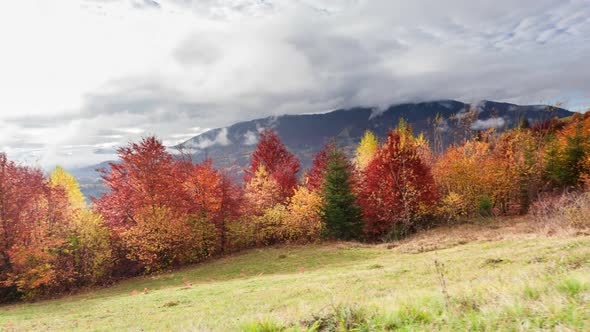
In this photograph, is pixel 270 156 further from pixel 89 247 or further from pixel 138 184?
pixel 89 247

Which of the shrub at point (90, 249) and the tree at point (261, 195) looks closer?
the shrub at point (90, 249)

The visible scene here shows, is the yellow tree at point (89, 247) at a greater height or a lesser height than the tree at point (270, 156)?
lesser

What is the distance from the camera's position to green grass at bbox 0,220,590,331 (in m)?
3.89

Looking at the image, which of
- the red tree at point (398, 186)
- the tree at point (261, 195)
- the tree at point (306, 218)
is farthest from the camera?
the tree at point (261, 195)

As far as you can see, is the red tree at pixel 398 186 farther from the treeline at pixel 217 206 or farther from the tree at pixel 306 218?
the tree at pixel 306 218

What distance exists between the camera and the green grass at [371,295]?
389 cm

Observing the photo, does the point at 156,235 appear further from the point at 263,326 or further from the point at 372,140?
the point at 372,140

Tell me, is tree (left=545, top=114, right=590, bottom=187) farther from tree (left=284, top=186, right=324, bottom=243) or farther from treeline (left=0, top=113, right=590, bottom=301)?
tree (left=284, top=186, right=324, bottom=243)

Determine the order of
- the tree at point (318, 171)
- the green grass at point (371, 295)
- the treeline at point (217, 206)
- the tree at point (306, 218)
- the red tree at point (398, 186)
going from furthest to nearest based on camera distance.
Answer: the tree at point (318, 171) < the tree at point (306, 218) < the red tree at point (398, 186) < the treeline at point (217, 206) < the green grass at point (371, 295)

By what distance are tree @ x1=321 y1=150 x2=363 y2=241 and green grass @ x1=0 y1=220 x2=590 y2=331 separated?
3.77m

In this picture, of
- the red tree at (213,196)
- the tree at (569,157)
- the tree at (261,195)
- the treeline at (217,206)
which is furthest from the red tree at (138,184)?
the tree at (569,157)

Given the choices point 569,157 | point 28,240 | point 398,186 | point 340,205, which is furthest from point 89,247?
point 569,157

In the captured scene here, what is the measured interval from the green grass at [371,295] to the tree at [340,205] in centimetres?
377

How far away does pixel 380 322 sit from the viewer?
4.13 meters
